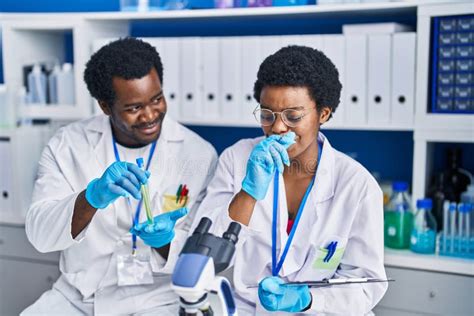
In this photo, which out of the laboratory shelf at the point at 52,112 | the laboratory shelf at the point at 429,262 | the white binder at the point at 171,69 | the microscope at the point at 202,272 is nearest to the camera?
the microscope at the point at 202,272

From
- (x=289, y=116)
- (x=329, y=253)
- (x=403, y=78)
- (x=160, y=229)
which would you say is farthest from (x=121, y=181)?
(x=403, y=78)

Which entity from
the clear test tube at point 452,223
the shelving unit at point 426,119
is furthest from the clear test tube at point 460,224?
the shelving unit at point 426,119

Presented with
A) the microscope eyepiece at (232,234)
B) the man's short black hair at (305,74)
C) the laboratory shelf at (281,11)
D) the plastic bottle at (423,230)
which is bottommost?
the plastic bottle at (423,230)

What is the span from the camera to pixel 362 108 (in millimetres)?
1971

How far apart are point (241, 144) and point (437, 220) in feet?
2.61

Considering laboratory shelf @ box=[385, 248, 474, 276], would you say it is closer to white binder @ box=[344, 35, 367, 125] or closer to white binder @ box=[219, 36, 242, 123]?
white binder @ box=[344, 35, 367, 125]

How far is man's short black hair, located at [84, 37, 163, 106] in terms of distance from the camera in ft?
5.52

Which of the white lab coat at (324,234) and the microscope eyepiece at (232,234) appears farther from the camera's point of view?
the white lab coat at (324,234)

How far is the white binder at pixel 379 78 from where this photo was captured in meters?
1.91

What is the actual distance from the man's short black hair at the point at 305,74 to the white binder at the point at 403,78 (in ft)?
1.45

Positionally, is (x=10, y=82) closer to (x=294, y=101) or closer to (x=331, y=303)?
(x=294, y=101)

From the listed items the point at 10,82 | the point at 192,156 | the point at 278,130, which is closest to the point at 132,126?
the point at 192,156

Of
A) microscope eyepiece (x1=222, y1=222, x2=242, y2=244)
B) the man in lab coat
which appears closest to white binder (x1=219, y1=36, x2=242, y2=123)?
the man in lab coat

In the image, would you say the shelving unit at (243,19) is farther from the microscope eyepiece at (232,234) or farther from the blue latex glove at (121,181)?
the microscope eyepiece at (232,234)
